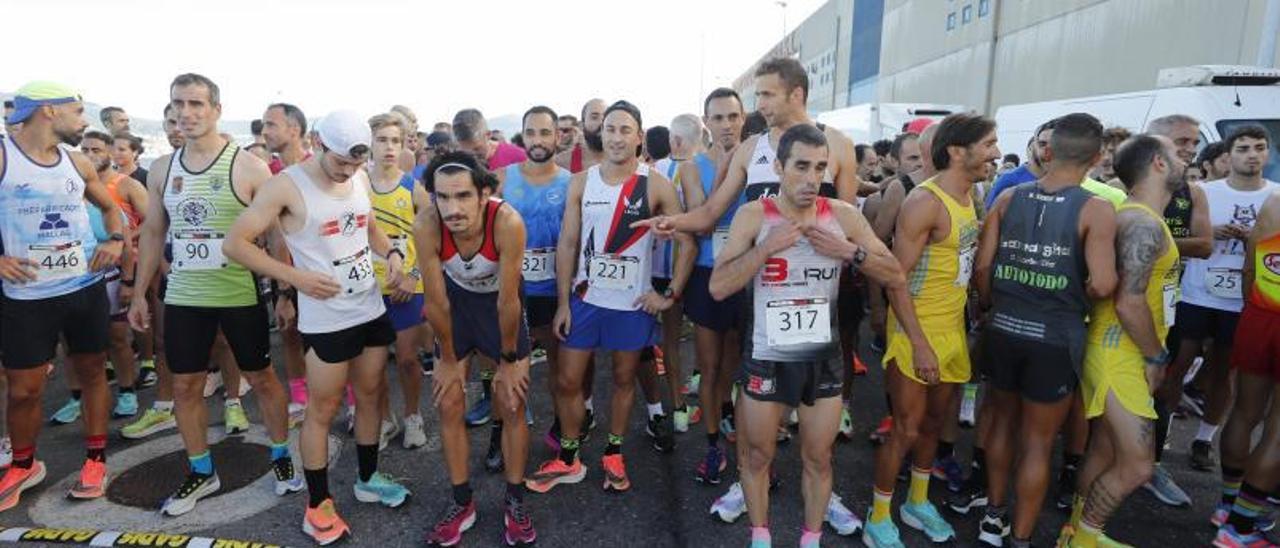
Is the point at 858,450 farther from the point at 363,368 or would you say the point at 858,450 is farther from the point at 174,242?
the point at 174,242

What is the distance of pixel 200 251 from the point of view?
3625mm

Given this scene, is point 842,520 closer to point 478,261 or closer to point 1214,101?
point 478,261

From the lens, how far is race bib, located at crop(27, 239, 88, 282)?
3686mm

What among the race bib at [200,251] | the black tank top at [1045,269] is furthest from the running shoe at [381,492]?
the black tank top at [1045,269]

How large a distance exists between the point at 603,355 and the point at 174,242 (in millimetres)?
3854

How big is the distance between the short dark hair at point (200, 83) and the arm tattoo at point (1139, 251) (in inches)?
177

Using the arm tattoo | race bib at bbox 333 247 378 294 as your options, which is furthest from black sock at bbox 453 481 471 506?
the arm tattoo

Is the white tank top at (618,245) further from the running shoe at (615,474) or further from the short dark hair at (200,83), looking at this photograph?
the short dark hair at (200,83)

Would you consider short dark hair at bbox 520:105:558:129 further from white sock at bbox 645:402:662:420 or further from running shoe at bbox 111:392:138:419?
running shoe at bbox 111:392:138:419

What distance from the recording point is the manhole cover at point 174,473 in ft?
12.6

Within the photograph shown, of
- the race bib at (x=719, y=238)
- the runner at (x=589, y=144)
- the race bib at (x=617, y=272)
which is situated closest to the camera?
the race bib at (x=617, y=272)

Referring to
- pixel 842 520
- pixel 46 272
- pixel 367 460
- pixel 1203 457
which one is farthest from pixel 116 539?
pixel 1203 457

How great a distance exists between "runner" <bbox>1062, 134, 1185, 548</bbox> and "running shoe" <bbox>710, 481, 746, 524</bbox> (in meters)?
1.53

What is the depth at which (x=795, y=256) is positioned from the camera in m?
2.98
